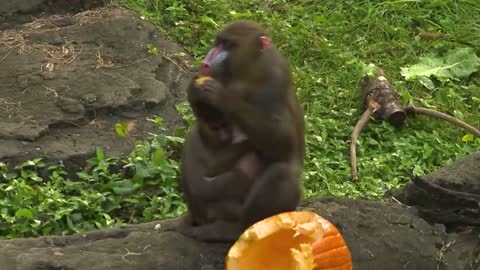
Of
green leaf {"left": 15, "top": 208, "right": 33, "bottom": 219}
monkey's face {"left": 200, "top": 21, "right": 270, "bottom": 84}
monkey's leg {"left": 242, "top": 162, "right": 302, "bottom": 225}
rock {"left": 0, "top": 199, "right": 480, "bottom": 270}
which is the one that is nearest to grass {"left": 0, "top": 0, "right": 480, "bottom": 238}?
green leaf {"left": 15, "top": 208, "right": 33, "bottom": 219}

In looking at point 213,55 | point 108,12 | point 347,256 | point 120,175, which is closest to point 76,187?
point 120,175

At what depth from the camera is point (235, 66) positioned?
4656 millimetres

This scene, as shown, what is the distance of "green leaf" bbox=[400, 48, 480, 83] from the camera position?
8.69 metres

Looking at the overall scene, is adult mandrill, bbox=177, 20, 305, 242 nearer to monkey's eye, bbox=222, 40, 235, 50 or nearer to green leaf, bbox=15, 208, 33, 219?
monkey's eye, bbox=222, 40, 235, 50

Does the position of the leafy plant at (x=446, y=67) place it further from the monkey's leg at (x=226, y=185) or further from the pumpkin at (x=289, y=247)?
the pumpkin at (x=289, y=247)

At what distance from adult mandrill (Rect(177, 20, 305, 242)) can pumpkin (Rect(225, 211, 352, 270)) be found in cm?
24

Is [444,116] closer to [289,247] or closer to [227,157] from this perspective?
[227,157]

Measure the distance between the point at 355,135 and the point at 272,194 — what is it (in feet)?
9.56

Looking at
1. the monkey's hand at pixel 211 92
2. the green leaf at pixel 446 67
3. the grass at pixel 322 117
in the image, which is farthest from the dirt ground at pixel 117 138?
the green leaf at pixel 446 67

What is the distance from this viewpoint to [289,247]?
174 inches

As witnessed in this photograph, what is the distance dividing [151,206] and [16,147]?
1060mm

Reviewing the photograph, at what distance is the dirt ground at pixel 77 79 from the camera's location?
6703mm

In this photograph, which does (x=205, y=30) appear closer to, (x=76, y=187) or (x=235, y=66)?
(x=76, y=187)

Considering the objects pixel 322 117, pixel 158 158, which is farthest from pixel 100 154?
pixel 322 117
